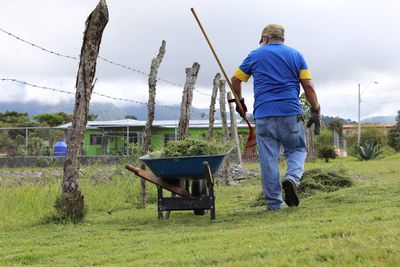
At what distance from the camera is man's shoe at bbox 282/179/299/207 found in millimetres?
6406

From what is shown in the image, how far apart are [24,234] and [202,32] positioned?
10.1 feet

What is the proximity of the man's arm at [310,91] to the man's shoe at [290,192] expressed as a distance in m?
0.90

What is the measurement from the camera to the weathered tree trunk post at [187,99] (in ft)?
34.0

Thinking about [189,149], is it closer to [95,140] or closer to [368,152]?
[368,152]

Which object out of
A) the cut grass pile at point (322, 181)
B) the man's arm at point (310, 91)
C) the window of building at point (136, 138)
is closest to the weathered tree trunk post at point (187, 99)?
the cut grass pile at point (322, 181)

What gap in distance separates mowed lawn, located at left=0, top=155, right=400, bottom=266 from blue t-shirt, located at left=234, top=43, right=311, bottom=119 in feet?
3.54

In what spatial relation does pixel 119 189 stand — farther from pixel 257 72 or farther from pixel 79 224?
pixel 257 72

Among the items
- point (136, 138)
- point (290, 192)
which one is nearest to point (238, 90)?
point (290, 192)

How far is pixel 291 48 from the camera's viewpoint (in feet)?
22.3

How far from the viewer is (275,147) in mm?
6781

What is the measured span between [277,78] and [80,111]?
230cm

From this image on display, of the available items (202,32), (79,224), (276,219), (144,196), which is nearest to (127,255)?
(276,219)

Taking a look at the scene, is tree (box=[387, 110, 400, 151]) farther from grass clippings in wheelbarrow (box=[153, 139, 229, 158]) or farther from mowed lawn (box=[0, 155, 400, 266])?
grass clippings in wheelbarrow (box=[153, 139, 229, 158])

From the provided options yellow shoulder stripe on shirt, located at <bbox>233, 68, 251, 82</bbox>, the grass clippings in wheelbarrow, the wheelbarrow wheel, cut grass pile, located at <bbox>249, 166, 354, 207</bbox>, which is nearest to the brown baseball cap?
yellow shoulder stripe on shirt, located at <bbox>233, 68, 251, 82</bbox>
